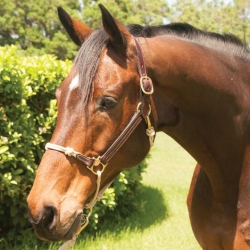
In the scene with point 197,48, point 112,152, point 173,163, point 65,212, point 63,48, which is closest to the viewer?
point 65,212

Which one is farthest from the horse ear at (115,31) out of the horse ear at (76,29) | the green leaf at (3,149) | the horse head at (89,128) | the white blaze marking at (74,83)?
the green leaf at (3,149)

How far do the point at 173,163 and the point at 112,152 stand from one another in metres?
9.01

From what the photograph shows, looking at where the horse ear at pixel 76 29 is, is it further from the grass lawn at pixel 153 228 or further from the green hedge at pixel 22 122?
the grass lawn at pixel 153 228

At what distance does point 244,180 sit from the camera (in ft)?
7.38

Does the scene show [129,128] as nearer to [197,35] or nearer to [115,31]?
[115,31]

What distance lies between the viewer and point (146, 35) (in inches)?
85.0

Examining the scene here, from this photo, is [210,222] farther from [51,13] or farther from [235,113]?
[51,13]

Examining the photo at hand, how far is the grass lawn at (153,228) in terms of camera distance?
15.4 feet

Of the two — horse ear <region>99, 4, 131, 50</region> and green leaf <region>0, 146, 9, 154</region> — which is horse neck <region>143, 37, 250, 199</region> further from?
green leaf <region>0, 146, 9, 154</region>

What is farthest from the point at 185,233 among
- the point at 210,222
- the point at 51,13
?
the point at 51,13

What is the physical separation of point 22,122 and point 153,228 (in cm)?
253

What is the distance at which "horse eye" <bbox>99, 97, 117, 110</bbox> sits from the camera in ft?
5.75

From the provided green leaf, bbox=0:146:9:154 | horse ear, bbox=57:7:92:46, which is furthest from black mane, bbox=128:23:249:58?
green leaf, bbox=0:146:9:154

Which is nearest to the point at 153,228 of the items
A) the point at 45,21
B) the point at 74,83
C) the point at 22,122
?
the point at 22,122
